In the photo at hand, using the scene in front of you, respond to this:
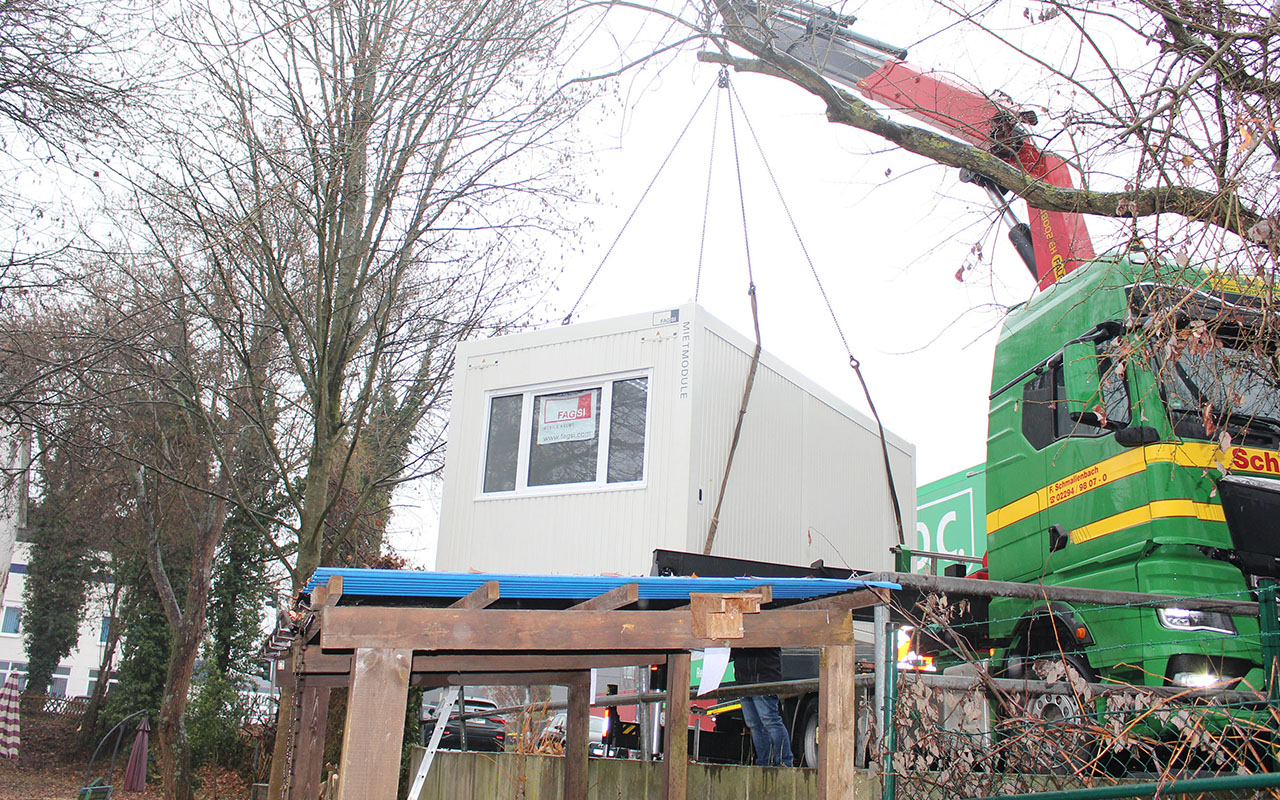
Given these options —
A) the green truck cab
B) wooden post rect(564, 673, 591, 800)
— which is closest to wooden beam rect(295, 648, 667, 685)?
wooden post rect(564, 673, 591, 800)

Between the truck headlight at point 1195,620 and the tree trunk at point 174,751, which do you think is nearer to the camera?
the truck headlight at point 1195,620

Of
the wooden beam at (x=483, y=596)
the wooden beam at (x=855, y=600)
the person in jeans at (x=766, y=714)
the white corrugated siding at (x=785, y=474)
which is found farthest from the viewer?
the white corrugated siding at (x=785, y=474)

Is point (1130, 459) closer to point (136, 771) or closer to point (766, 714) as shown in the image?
point (766, 714)

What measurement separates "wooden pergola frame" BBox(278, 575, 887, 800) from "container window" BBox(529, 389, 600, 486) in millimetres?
3432

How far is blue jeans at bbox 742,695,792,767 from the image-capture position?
6879mm

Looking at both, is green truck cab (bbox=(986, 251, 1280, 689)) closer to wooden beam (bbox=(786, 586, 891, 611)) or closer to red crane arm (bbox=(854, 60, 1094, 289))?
wooden beam (bbox=(786, 586, 891, 611))

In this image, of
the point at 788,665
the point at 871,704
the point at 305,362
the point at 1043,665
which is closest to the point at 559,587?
the point at 871,704

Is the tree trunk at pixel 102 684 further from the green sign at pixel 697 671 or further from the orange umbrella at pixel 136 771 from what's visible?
the green sign at pixel 697 671

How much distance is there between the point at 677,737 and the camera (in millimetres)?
6188

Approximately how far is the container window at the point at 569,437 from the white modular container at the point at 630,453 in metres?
0.01

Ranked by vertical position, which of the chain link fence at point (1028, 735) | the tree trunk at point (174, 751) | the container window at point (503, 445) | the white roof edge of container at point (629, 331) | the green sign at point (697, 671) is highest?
the white roof edge of container at point (629, 331)

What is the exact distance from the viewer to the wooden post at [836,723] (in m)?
4.67

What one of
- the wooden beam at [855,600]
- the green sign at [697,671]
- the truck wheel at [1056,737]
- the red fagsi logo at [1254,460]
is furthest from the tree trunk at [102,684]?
the red fagsi logo at [1254,460]

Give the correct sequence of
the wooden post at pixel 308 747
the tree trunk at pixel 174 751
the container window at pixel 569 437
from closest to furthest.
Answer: the wooden post at pixel 308 747 → the container window at pixel 569 437 → the tree trunk at pixel 174 751
